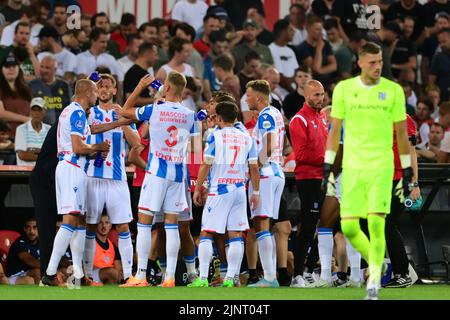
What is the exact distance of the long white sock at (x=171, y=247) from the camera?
1442 cm

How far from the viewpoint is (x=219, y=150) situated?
1440 cm

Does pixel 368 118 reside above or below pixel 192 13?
below

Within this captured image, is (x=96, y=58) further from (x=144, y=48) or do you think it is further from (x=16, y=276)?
(x=16, y=276)

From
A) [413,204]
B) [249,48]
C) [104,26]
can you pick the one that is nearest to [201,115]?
[413,204]

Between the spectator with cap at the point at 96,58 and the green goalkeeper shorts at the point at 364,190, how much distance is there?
9.31 metres

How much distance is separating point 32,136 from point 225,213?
4583mm

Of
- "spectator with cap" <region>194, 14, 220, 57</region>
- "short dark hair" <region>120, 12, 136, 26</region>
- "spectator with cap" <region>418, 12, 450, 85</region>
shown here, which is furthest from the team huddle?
"spectator with cap" <region>418, 12, 450, 85</region>

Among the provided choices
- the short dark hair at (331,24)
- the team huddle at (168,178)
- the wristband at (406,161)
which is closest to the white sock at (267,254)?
the team huddle at (168,178)

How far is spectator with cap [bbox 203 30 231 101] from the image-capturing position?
68.8 ft

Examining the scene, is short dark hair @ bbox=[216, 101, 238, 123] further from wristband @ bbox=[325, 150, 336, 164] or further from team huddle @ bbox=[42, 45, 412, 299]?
wristband @ bbox=[325, 150, 336, 164]

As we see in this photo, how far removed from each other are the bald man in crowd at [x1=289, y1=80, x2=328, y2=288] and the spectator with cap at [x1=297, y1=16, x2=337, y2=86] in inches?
282

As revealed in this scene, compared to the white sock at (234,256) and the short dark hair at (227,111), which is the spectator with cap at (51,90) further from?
the white sock at (234,256)

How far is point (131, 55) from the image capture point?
21109 millimetres
